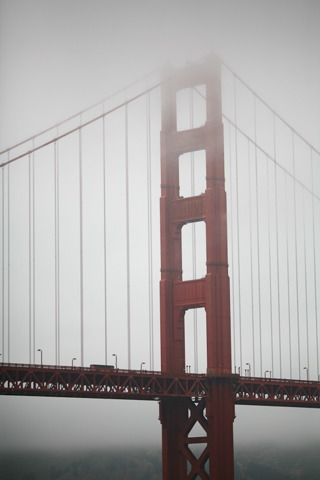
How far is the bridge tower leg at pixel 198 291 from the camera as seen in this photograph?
3563 inches

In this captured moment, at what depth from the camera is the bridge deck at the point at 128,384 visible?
80.5 m

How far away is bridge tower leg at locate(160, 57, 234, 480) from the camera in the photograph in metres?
90.5

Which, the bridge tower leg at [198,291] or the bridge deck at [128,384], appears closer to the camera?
the bridge deck at [128,384]

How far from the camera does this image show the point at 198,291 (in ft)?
305

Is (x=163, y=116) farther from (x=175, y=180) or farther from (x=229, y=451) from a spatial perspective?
(x=229, y=451)

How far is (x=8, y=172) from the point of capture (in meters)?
93.1

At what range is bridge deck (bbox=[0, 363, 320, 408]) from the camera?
80500 millimetres

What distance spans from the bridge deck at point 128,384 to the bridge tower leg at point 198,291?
1.67 m

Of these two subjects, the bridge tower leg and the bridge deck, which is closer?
the bridge deck

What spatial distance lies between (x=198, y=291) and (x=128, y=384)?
10512 mm

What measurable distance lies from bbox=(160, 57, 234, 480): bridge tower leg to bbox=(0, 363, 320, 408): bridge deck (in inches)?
65.9

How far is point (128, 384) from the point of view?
86.8 m

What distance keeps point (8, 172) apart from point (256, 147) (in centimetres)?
2812

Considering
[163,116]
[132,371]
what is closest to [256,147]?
[163,116]
